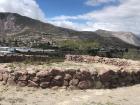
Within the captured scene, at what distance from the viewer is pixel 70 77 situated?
1441 centimetres

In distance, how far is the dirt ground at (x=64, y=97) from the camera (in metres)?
12.3

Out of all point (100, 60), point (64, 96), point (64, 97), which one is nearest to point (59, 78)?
point (64, 96)

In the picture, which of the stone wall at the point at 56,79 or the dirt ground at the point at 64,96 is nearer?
the dirt ground at the point at 64,96

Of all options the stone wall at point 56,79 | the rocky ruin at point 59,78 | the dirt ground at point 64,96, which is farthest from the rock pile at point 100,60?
the dirt ground at point 64,96

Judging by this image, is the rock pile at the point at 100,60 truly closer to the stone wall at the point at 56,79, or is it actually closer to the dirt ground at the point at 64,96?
the stone wall at the point at 56,79

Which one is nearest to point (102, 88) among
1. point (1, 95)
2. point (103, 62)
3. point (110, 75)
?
point (110, 75)

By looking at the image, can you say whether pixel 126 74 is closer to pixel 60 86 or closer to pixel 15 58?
pixel 60 86

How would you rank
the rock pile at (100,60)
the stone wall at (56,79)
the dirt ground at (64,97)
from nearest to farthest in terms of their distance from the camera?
1. the dirt ground at (64,97)
2. the stone wall at (56,79)
3. the rock pile at (100,60)

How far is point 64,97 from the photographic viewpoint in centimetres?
1313

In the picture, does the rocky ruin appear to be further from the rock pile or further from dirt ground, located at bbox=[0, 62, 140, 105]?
the rock pile

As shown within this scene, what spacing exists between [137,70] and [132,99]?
4.00 m

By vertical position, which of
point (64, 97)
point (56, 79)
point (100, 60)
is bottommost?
point (64, 97)

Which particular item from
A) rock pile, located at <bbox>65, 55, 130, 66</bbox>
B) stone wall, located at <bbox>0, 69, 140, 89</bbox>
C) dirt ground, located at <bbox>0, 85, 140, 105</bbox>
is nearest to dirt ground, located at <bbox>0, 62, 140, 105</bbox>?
dirt ground, located at <bbox>0, 85, 140, 105</bbox>

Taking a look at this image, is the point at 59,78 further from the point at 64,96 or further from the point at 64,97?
the point at 64,97
